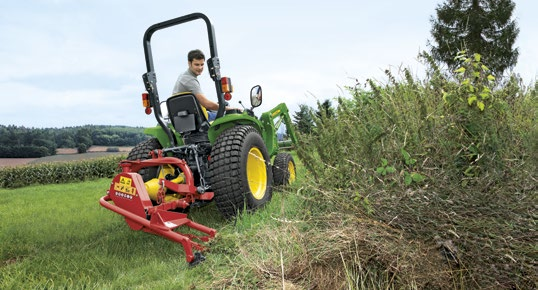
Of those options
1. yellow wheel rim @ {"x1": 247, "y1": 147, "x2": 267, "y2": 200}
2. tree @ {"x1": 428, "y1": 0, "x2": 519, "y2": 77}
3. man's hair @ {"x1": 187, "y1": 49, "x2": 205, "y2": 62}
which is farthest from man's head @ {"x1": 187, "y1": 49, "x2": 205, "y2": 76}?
tree @ {"x1": 428, "y1": 0, "x2": 519, "y2": 77}

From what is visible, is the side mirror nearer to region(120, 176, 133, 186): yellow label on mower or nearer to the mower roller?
the mower roller

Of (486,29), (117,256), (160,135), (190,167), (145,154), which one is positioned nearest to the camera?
(117,256)

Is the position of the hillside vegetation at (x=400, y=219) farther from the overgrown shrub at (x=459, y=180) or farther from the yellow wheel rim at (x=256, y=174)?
the yellow wheel rim at (x=256, y=174)

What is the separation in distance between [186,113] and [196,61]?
0.75 meters

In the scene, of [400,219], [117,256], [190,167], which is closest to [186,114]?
[190,167]

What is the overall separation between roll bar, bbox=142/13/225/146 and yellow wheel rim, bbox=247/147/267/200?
0.60m

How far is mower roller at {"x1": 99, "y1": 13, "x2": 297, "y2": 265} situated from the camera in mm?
3420

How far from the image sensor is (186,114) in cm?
439

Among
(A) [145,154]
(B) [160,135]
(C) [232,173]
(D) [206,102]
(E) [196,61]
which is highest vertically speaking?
(E) [196,61]

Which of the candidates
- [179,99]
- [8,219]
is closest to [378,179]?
[179,99]

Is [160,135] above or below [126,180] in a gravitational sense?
above

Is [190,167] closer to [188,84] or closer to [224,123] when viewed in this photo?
[224,123]

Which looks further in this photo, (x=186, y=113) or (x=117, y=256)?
(x=186, y=113)

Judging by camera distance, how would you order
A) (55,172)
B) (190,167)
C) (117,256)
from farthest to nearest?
1. (55,172)
2. (190,167)
3. (117,256)
